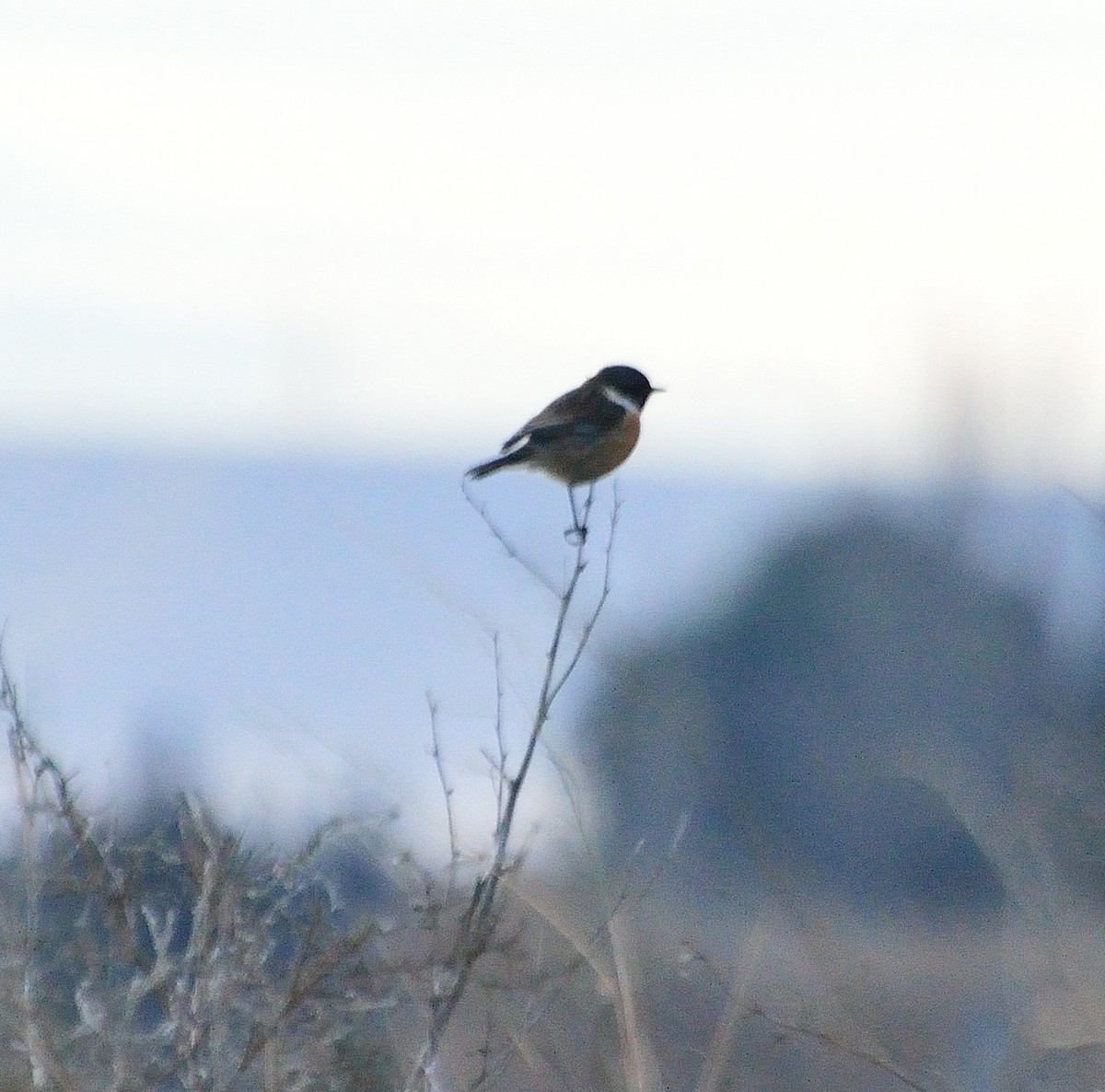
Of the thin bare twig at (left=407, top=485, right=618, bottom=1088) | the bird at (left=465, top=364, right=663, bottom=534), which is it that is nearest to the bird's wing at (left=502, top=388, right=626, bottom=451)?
the bird at (left=465, top=364, right=663, bottom=534)

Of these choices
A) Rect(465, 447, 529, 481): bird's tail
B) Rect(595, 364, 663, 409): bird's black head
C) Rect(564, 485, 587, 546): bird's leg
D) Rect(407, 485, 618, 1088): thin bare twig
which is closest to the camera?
Rect(407, 485, 618, 1088): thin bare twig

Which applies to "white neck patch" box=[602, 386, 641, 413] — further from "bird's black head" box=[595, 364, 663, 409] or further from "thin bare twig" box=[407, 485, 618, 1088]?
"thin bare twig" box=[407, 485, 618, 1088]

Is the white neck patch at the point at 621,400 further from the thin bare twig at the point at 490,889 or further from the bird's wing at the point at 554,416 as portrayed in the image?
the thin bare twig at the point at 490,889

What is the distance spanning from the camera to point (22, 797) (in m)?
2.78

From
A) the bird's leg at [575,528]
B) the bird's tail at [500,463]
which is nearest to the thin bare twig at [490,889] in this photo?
the bird's leg at [575,528]

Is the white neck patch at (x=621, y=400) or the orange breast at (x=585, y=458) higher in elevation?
the white neck patch at (x=621, y=400)

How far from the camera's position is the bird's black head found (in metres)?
6.61

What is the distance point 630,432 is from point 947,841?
3.88 meters

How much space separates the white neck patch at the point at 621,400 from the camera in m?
6.37

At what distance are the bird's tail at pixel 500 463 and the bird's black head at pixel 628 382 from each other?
73cm

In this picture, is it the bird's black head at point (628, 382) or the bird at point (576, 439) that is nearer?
the bird at point (576, 439)

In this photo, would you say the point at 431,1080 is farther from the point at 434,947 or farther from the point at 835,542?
the point at 835,542

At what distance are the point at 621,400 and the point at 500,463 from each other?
717 millimetres

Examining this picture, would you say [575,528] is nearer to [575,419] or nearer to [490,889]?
[575,419]
